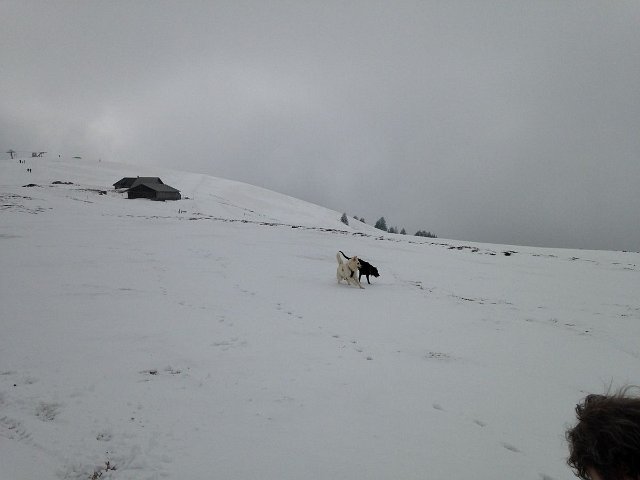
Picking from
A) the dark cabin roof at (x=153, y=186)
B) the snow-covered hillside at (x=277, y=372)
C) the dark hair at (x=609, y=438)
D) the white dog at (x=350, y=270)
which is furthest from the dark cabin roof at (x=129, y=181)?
the dark hair at (x=609, y=438)

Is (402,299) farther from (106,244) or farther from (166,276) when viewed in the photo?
(106,244)

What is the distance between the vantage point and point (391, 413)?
4.57m

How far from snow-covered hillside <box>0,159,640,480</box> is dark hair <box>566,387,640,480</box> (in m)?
2.06

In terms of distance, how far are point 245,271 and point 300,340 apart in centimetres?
774

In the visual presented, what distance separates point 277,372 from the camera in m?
5.43

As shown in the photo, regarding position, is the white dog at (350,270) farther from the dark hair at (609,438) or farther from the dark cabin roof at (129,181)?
the dark cabin roof at (129,181)

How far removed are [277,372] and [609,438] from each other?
14.7 ft

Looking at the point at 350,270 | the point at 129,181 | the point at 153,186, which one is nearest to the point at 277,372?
the point at 350,270

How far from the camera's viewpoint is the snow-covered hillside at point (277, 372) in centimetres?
358

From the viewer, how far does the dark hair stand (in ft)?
5.63

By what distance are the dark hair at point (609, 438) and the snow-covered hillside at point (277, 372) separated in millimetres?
2064

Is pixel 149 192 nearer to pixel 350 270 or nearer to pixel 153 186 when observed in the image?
pixel 153 186

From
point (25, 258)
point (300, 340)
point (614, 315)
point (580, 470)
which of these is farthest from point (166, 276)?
point (614, 315)

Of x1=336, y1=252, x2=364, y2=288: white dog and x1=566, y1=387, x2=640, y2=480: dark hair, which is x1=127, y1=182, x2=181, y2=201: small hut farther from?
x1=566, y1=387, x2=640, y2=480: dark hair
